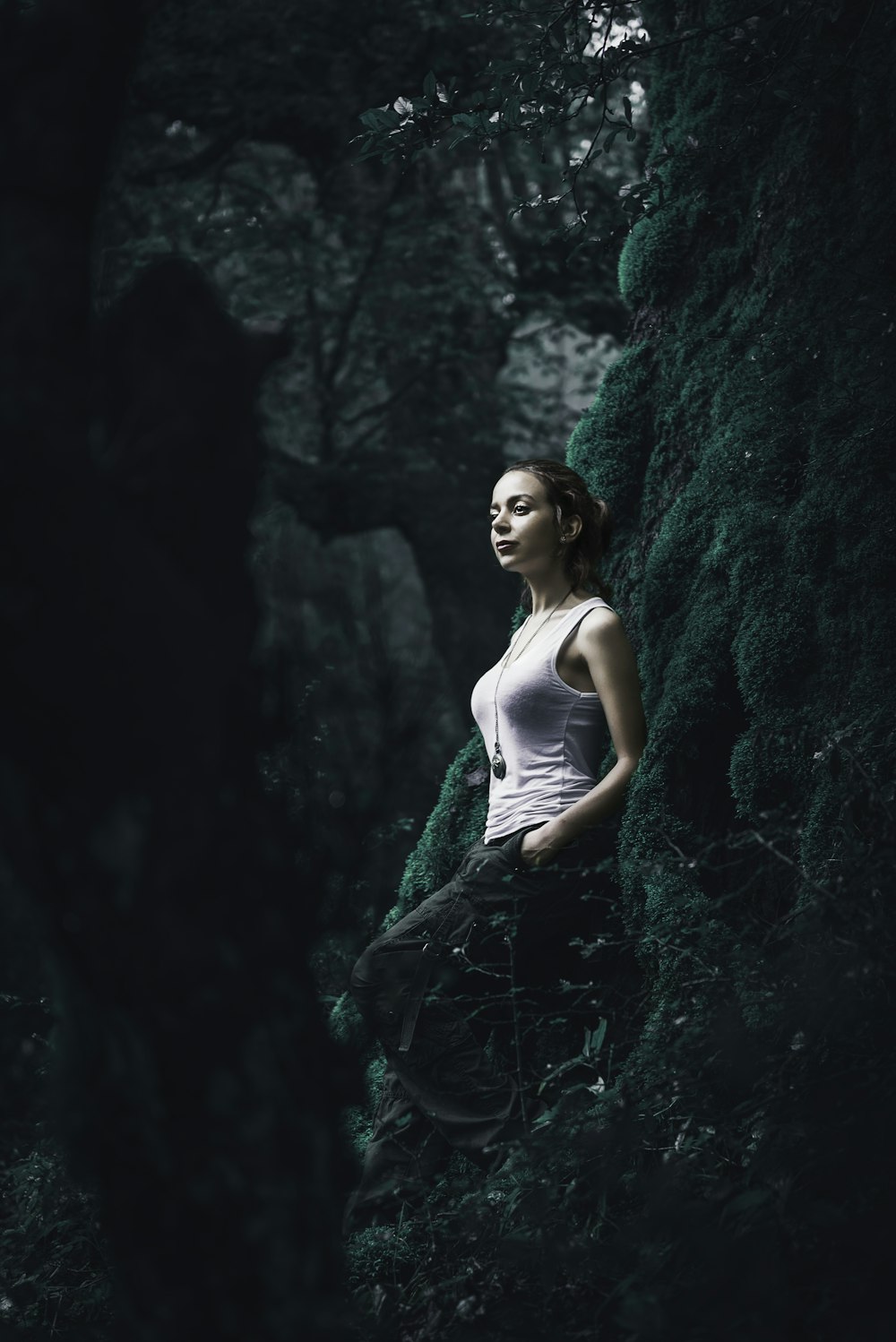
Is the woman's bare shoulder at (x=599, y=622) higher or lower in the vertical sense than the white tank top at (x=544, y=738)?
higher

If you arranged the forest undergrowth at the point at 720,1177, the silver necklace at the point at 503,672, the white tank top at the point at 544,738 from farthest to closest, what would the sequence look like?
the silver necklace at the point at 503,672, the white tank top at the point at 544,738, the forest undergrowth at the point at 720,1177

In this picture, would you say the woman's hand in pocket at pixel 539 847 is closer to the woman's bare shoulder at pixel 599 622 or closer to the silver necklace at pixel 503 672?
the silver necklace at pixel 503 672

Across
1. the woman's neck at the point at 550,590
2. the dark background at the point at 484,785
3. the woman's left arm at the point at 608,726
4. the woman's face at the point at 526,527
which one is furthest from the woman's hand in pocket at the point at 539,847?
the woman's face at the point at 526,527

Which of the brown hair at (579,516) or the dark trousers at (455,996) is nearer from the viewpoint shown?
the dark trousers at (455,996)

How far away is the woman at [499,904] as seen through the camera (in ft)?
12.4

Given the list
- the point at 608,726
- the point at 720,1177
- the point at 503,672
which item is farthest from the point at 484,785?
the point at 720,1177

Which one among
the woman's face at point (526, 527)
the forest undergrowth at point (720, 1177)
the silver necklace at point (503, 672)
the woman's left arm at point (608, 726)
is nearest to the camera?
the forest undergrowth at point (720, 1177)

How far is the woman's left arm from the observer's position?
3.76 metres

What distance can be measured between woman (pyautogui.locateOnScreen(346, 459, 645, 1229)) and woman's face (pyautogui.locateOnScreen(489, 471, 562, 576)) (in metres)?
0.27

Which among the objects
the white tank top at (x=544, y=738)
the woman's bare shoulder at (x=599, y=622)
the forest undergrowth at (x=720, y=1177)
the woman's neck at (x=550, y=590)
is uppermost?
the woman's neck at (x=550, y=590)

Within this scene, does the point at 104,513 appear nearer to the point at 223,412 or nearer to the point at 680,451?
the point at 223,412

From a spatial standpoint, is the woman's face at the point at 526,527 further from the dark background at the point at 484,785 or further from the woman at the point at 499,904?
the dark background at the point at 484,785

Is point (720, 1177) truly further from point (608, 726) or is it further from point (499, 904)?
point (608, 726)

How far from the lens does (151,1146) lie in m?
2.08
